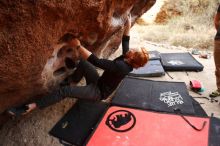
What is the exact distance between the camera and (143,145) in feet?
9.73

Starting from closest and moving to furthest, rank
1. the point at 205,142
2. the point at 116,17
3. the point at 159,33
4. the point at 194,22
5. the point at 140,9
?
the point at 205,142
the point at 116,17
the point at 140,9
the point at 159,33
the point at 194,22

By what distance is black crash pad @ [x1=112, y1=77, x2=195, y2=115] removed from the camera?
3680 millimetres

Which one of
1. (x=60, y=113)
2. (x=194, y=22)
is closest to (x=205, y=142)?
(x=60, y=113)

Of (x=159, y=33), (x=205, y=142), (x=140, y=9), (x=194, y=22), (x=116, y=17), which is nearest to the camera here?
(x=205, y=142)

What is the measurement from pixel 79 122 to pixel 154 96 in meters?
1.27

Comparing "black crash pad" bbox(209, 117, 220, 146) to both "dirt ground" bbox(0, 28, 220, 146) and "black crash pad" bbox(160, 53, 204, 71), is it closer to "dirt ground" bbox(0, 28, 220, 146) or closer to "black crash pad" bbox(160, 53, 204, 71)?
"dirt ground" bbox(0, 28, 220, 146)

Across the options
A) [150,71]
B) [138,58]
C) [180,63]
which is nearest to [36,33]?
[138,58]

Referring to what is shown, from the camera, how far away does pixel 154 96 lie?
398cm

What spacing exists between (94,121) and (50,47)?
134cm

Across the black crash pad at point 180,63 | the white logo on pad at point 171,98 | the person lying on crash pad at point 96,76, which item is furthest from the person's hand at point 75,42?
the black crash pad at point 180,63

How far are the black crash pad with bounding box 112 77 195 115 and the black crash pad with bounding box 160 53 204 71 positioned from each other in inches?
31.0

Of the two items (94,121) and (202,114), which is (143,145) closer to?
(94,121)

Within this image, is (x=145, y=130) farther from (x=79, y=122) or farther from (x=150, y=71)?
(x=150, y=71)

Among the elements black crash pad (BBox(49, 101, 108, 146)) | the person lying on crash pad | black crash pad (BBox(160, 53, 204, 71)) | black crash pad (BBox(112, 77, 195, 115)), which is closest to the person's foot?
black crash pad (BBox(112, 77, 195, 115))
